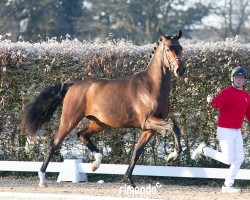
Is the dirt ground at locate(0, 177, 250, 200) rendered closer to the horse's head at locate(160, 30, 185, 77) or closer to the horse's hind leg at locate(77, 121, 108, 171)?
the horse's hind leg at locate(77, 121, 108, 171)

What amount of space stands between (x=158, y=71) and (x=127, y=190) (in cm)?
162

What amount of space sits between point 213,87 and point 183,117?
2.10ft

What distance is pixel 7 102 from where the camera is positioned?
35.0ft

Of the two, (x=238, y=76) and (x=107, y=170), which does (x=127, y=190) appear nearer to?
(x=107, y=170)

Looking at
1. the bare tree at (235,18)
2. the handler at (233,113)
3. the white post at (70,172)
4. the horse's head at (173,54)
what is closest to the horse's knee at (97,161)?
the white post at (70,172)

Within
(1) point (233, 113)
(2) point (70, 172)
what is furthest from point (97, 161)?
(1) point (233, 113)

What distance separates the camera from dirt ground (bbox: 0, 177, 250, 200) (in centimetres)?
862

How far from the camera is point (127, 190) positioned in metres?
9.05

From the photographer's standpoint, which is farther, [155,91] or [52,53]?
[52,53]

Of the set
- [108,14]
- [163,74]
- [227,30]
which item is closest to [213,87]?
[163,74]

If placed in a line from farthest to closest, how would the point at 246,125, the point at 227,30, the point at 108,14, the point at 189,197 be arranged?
the point at 108,14
the point at 227,30
the point at 246,125
the point at 189,197

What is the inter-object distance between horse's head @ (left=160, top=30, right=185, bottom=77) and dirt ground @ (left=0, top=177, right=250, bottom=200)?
1596mm

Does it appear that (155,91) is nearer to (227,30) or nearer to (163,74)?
(163,74)

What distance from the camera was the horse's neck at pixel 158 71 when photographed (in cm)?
891
